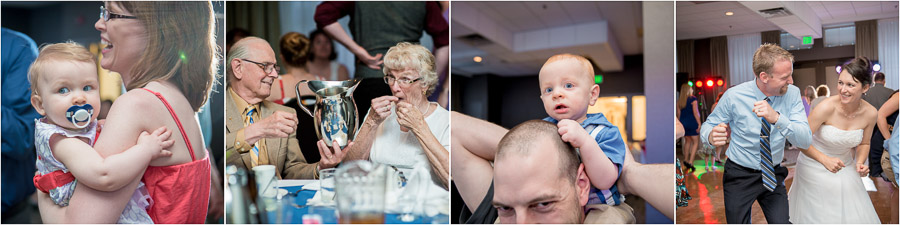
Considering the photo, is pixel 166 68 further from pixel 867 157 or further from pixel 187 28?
pixel 867 157

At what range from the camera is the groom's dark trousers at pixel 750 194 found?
2.59 meters

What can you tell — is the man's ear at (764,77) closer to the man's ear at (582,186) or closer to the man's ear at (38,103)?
the man's ear at (582,186)

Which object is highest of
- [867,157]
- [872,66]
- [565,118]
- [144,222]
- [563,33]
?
[563,33]

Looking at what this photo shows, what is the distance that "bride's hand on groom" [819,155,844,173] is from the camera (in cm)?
258

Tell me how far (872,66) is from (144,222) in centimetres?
366

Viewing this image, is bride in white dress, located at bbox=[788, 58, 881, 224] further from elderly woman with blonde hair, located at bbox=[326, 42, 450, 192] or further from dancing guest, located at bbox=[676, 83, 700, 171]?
elderly woman with blonde hair, located at bbox=[326, 42, 450, 192]

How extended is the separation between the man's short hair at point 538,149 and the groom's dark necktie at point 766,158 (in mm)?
896

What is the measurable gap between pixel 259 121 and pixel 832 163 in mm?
2854

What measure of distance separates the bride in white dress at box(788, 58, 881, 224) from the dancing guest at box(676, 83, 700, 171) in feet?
1.57

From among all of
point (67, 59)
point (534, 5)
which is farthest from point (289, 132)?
point (534, 5)

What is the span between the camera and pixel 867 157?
102 inches

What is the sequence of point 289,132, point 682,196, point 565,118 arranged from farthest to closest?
point 289,132 < point 682,196 < point 565,118

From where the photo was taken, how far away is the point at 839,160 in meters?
2.59

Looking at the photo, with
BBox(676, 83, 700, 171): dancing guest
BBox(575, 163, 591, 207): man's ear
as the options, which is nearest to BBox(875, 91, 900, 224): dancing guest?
BBox(676, 83, 700, 171): dancing guest
